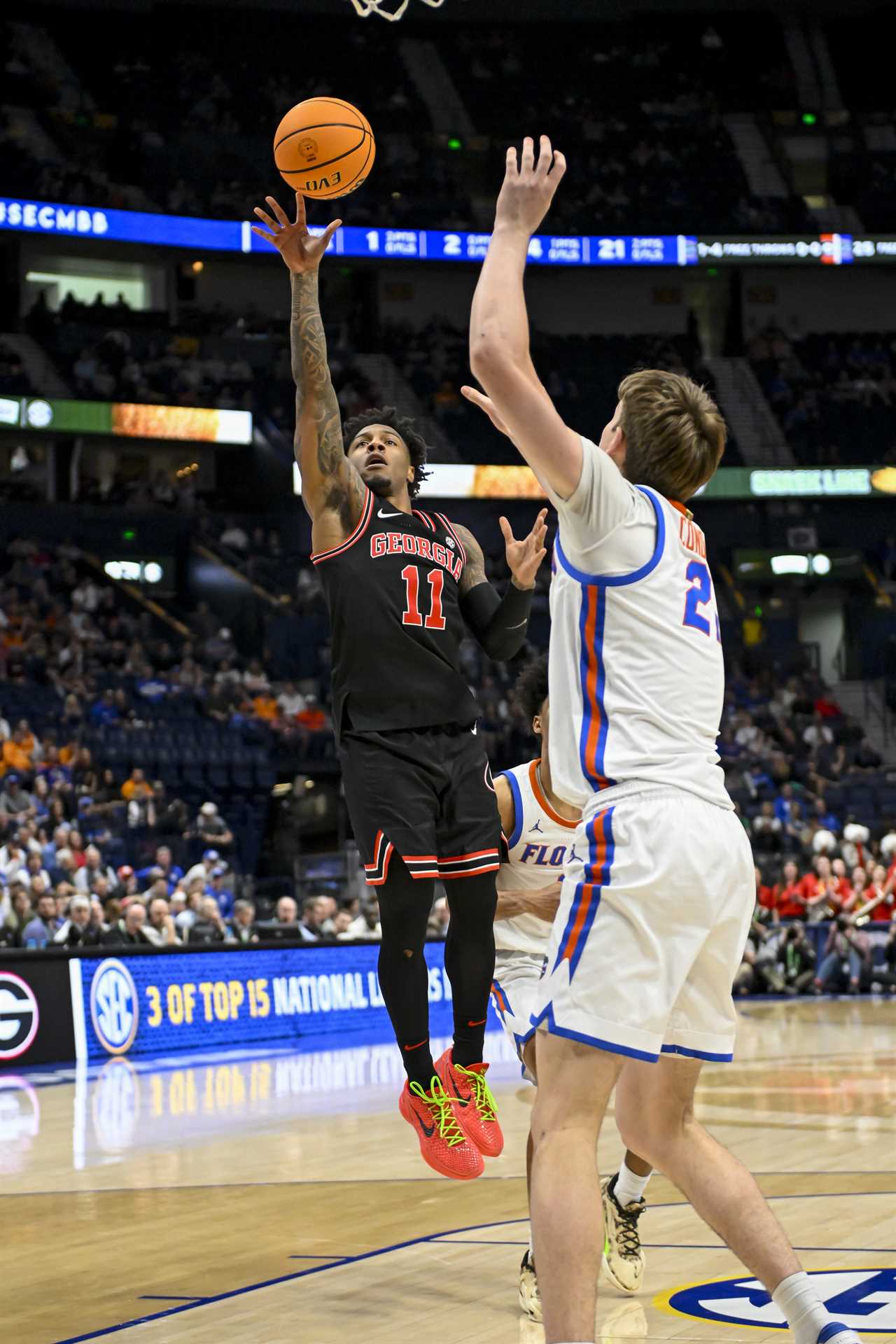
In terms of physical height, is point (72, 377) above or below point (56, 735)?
above

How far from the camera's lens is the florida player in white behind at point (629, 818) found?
3559 millimetres

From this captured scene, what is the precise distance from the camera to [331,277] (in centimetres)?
3650

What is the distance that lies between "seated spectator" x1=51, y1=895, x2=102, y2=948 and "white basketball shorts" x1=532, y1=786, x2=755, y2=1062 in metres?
12.5

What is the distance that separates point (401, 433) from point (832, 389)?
31.5 meters

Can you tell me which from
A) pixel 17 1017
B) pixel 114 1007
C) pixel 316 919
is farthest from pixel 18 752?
pixel 17 1017

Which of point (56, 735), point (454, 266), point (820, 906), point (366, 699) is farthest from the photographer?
point (454, 266)

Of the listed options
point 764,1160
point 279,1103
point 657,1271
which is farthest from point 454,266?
point 657,1271

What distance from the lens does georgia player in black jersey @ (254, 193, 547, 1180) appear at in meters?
5.22

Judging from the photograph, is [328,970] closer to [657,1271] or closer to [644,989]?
[657,1271]

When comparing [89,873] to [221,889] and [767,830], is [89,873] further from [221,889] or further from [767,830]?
[767,830]

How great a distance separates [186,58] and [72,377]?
925 cm

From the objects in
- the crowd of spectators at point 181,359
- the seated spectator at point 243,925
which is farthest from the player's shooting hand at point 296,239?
the crowd of spectators at point 181,359

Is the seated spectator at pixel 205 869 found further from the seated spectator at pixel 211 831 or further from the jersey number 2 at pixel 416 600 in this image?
the jersey number 2 at pixel 416 600

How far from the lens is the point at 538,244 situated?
113ft
